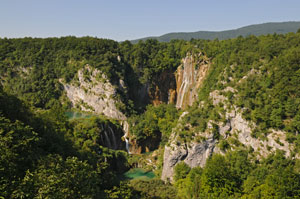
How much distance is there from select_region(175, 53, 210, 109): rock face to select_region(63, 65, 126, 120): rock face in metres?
20.4

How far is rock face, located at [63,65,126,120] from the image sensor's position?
245ft

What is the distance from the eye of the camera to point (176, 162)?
4594 cm

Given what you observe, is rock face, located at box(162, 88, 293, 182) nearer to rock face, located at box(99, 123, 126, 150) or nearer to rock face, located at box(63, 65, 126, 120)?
rock face, located at box(99, 123, 126, 150)

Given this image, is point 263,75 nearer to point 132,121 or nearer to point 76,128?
point 132,121

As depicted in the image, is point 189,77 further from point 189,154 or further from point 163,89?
point 189,154

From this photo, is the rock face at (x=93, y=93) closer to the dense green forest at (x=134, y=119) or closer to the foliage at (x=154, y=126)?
the dense green forest at (x=134, y=119)

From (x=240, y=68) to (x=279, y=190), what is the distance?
28109 mm

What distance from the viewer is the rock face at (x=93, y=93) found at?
7475 cm

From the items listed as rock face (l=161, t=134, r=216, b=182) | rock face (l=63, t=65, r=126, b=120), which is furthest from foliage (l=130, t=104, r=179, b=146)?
rock face (l=161, t=134, r=216, b=182)

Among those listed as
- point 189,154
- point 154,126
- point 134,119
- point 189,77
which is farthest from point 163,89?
point 189,154

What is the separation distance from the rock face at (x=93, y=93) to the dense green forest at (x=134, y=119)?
245cm

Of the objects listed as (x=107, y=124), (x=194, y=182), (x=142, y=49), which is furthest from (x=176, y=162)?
(x=142, y=49)

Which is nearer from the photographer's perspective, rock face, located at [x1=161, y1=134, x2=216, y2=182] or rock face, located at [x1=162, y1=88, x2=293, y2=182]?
rock face, located at [x1=162, y1=88, x2=293, y2=182]

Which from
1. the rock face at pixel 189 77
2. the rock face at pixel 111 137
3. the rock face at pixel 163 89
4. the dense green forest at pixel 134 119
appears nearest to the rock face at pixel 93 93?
the dense green forest at pixel 134 119
